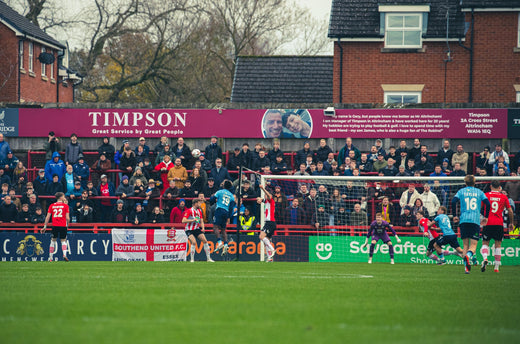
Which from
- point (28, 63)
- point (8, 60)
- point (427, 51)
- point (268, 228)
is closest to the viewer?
point (268, 228)

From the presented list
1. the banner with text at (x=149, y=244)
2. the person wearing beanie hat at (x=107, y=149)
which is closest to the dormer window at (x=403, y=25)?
the person wearing beanie hat at (x=107, y=149)

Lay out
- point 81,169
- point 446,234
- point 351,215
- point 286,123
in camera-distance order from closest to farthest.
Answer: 1. point 446,234
2. point 351,215
3. point 81,169
4. point 286,123

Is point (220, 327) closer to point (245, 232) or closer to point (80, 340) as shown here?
point (80, 340)

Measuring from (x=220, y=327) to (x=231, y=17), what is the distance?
4255 centimetres

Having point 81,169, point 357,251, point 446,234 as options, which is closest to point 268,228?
→ point 357,251

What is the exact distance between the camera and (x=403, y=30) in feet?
99.7

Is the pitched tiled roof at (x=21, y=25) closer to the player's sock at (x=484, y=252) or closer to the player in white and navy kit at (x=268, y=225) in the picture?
the player in white and navy kit at (x=268, y=225)

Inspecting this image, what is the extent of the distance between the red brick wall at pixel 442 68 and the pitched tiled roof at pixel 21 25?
57.8 ft

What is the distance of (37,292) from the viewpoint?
32.0 ft

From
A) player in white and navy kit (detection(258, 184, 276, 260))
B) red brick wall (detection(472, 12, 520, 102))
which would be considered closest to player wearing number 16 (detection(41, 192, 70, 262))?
player in white and navy kit (detection(258, 184, 276, 260))

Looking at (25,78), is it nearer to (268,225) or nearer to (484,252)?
(268,225)

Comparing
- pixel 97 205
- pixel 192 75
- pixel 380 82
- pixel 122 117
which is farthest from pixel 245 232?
pixel 192 75

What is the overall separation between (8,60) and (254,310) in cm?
3320

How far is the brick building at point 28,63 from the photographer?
37.9 meters
